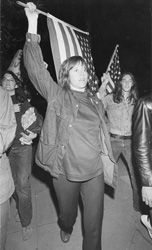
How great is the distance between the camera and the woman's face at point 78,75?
8.02ft

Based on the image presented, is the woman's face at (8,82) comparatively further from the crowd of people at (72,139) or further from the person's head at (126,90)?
the person's head at (126,90)

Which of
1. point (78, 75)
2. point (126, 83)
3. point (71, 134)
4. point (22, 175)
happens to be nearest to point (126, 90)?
point (126, 83)

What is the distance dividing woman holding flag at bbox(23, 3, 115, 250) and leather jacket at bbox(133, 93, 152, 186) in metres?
0.44

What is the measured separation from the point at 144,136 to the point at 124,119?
1.53 metres

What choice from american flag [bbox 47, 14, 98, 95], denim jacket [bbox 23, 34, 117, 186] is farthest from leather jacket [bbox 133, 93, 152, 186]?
american flag [bbox 47, 14, 98, 95]

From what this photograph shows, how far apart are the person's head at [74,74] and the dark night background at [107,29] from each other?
6.23m

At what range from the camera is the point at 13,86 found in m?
3.32

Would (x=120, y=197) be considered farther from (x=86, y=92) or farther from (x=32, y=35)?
(x=32, y=35)

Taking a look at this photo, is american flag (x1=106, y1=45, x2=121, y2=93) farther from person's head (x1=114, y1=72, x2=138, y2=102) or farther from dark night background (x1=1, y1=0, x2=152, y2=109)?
dark night background (x1=1, y1=0, x2=152, y2=109)

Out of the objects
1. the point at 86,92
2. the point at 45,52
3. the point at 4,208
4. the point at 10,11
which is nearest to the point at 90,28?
the point at 45,52

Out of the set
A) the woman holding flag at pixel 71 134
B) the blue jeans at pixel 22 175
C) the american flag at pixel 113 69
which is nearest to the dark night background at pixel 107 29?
the american flag at pixel 113 69

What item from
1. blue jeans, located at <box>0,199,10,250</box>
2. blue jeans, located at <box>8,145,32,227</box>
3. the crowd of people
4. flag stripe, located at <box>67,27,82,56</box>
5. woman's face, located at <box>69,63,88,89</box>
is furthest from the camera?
flag stripe, located at <box>67,27,82,56</box>

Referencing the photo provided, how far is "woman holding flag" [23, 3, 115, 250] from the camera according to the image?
2323 mm

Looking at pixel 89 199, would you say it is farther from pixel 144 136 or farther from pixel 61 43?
pixel 61 43
